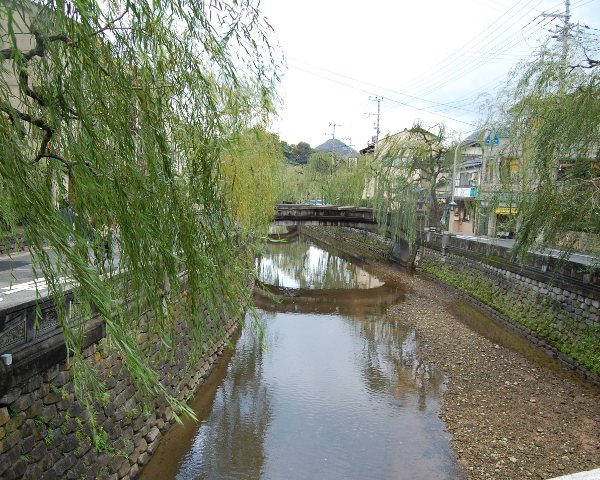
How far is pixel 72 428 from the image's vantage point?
17.0 ft

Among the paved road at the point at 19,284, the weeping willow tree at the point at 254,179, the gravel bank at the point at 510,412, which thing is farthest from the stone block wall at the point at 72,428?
the gravel bank at the point at 510,412

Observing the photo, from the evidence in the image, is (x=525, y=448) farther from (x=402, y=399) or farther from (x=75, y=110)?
(x=75, y=110)

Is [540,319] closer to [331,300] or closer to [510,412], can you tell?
[510,412]

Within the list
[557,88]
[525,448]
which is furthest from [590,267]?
[525,448]

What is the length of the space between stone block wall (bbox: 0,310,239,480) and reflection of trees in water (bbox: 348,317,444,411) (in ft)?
16.2


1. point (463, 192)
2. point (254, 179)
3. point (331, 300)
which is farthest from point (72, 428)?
point (463, 192)

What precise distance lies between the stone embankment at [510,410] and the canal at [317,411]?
1.24 ft

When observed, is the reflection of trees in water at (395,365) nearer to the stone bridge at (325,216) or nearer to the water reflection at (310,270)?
the water reflection at (310,270)

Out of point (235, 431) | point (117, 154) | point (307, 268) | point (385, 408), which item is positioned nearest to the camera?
point (117, 154)

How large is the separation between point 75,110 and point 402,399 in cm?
867

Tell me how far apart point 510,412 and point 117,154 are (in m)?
8.68

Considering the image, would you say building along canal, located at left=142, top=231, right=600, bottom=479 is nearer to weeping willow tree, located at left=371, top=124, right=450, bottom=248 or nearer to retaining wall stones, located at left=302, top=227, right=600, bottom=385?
retaining wall stones, located at left=302, top=227, right=600, bottom=385

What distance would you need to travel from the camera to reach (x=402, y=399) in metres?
9.74

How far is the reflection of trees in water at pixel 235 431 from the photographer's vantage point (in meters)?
7.02
